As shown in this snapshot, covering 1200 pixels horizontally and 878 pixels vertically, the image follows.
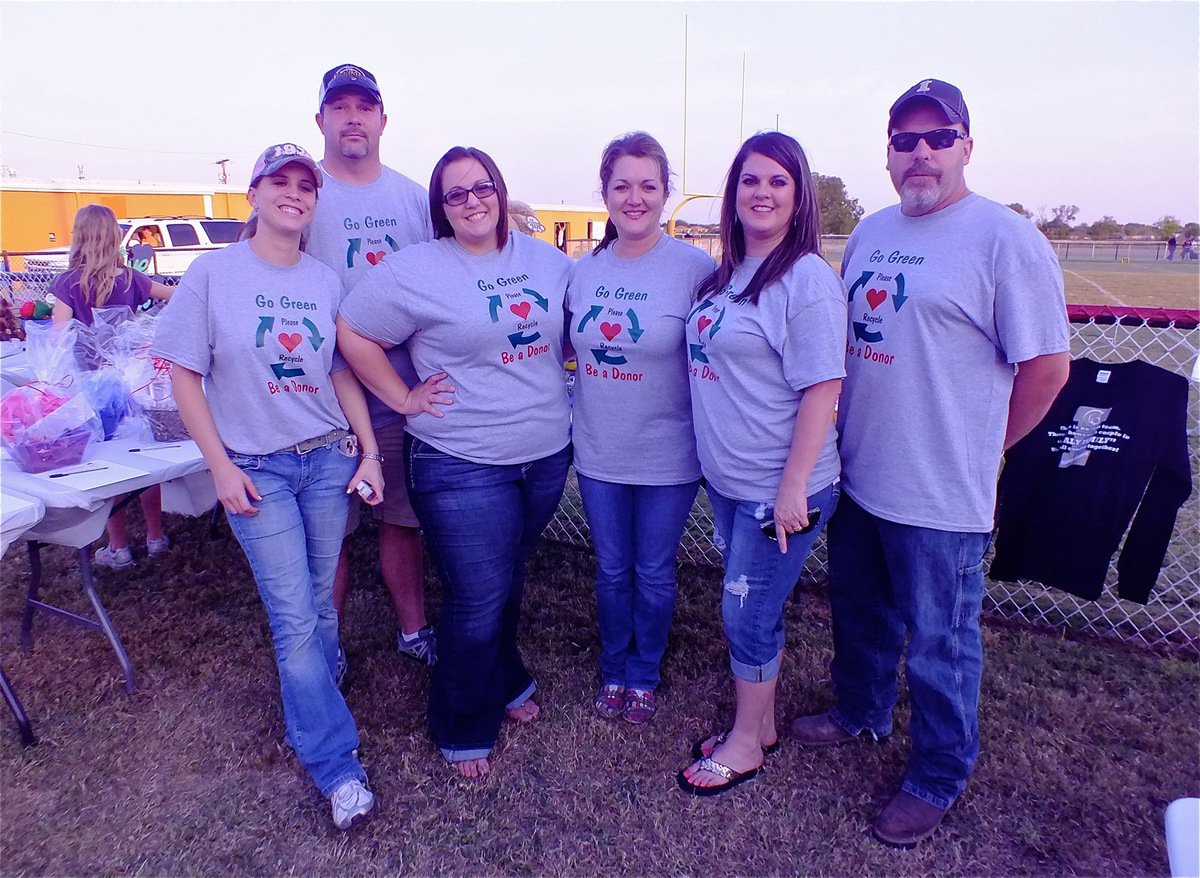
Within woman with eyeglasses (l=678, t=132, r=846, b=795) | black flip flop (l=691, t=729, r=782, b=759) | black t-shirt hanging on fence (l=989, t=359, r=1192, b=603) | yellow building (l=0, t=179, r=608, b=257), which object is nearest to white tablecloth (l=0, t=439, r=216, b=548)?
woman with eyeglasses (l=678, t=132, r=846, b=795)

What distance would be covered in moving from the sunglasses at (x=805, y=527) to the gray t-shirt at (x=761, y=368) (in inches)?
2.8

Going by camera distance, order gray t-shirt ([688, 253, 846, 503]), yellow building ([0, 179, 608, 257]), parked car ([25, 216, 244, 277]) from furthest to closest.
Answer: yellow building ([0, 179, 608, 257]), parked car ([25, 216, 244, 277]), gray t-shirt ([688, 253, 846, 503])

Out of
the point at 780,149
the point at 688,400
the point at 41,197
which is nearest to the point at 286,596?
the point at 688,400

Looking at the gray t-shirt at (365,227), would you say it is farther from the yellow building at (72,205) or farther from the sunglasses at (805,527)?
the yellow building at (72,205)

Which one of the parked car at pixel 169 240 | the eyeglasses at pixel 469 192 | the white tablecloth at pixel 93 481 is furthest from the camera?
the parked car at pixel 169 240

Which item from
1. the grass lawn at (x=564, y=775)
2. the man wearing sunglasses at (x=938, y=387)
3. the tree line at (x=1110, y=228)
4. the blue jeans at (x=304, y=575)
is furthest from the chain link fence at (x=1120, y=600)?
the tree line at (x=1110, y=228)

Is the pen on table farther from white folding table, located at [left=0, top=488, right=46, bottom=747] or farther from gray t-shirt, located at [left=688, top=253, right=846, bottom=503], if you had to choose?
gray t-shirt, located at [left=688, top=253, right=846, bottom=503]

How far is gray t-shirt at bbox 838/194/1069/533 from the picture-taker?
1920 mm

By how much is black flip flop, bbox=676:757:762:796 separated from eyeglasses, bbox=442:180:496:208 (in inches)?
78.8

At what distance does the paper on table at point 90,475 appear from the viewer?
2717 mm

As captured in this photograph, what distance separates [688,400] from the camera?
2486mm

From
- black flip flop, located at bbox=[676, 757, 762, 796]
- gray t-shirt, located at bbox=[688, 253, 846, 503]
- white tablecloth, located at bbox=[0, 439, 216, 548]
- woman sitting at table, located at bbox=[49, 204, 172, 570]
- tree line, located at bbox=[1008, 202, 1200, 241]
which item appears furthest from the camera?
tree line, located at bbox=[1008, 202, 1200, 241]

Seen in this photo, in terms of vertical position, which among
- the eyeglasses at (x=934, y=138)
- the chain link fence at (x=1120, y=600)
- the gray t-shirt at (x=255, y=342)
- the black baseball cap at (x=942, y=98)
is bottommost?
the chain link fence at (x=1120, y=600)

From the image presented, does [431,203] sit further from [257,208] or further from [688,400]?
[688,400]
